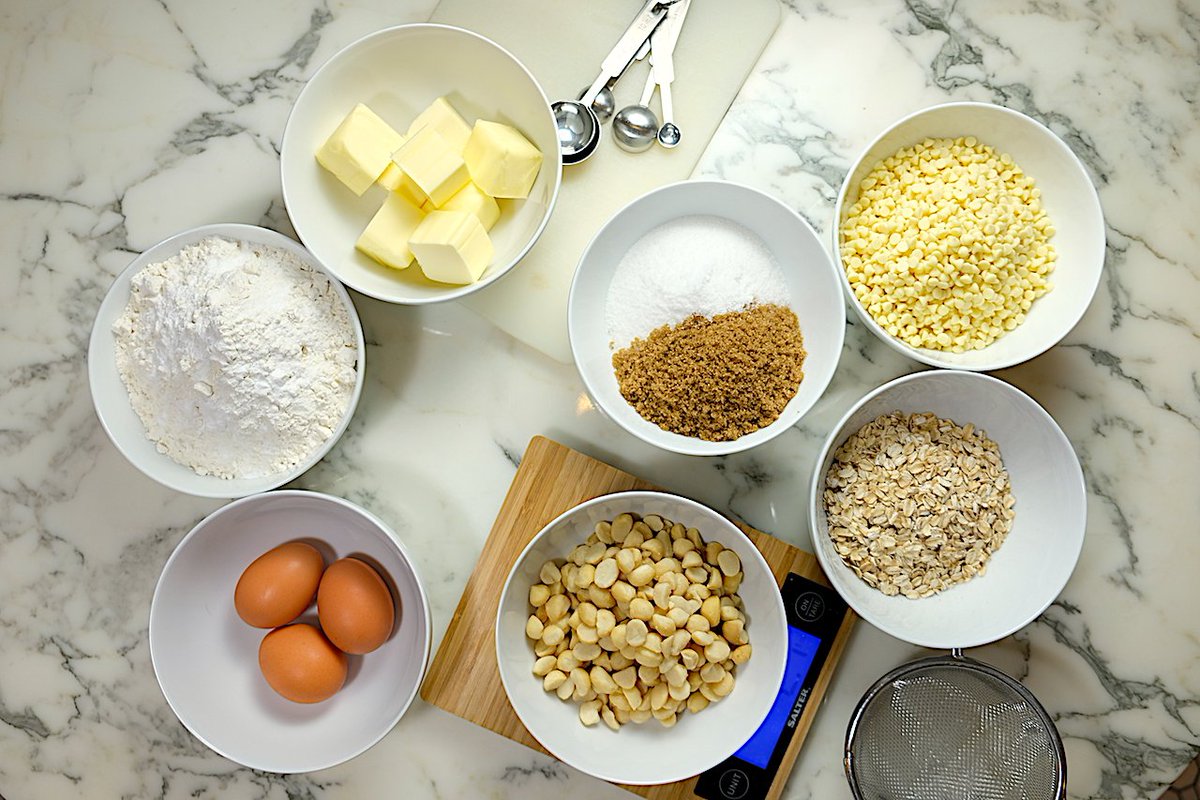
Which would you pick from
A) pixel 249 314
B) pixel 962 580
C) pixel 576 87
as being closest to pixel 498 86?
pixel 576 87

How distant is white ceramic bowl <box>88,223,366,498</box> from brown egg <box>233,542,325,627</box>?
4.2 inches

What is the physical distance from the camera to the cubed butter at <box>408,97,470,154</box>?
1.18 metres

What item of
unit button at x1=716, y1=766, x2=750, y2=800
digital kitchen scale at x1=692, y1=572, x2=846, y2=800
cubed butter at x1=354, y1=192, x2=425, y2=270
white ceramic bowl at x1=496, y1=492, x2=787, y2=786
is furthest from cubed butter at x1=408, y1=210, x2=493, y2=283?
unit button at x1=716, y1=766, x2=750, y2=800

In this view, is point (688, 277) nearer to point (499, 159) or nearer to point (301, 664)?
point (499, 159)

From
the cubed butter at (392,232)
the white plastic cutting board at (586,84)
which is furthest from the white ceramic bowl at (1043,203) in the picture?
the cubed butter at (392,232)

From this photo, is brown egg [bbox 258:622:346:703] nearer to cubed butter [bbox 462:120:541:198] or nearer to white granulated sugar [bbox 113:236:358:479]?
white granulated sugar [bbox 113:236:358:479]

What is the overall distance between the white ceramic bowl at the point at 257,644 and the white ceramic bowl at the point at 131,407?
0.11 ft

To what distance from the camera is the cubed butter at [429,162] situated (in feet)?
3.66

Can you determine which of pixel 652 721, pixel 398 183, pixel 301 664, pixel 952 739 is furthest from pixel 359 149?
pixel 952 739

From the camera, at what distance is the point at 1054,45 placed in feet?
Result: 4.25

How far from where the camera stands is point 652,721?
1190 millimetres

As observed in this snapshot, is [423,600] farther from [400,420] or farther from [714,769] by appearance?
[714,769]

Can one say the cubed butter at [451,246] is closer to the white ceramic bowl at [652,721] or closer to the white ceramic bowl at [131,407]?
the white ceramic bowl at [131,407]

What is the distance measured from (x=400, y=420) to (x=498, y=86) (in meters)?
0.52
